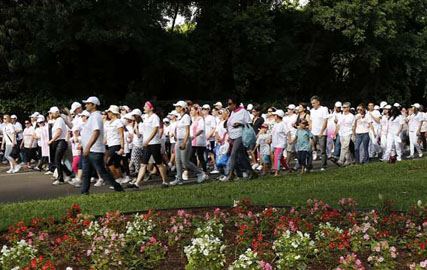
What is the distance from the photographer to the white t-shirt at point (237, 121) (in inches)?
543

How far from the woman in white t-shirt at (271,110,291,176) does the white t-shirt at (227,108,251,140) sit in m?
1.78

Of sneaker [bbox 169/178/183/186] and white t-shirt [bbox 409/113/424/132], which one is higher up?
white t-shirt [bbox 409/113/424/132]

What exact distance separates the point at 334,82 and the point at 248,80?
8.47 m

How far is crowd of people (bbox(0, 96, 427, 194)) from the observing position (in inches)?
534

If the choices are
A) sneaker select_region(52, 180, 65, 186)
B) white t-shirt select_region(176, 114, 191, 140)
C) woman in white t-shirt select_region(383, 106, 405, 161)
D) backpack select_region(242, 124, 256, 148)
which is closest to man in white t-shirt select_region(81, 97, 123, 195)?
white t-shirt select_region(176, 114, 191, 140)

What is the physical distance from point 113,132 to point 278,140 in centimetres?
386

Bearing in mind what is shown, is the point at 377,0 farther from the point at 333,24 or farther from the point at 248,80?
the point at 248,80

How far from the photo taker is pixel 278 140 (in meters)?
15.6

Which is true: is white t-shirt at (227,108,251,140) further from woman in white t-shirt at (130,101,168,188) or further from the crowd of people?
woman in white t-shirt at (130,101,168,188)

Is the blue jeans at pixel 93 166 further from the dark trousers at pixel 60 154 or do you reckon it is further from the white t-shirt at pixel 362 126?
the white t-shirt at pixel 362 126

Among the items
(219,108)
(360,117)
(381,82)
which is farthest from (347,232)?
(381,82)

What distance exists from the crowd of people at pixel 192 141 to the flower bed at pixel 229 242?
178 inches

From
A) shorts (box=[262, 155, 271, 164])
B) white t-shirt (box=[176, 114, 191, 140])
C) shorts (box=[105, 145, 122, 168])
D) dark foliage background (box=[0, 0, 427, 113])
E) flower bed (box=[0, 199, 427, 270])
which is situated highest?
dark foliage background (box=[0, 0, 427, 113])

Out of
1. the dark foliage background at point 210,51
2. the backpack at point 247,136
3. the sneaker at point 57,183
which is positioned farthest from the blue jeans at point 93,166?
the dark foliage background at point 210,51
